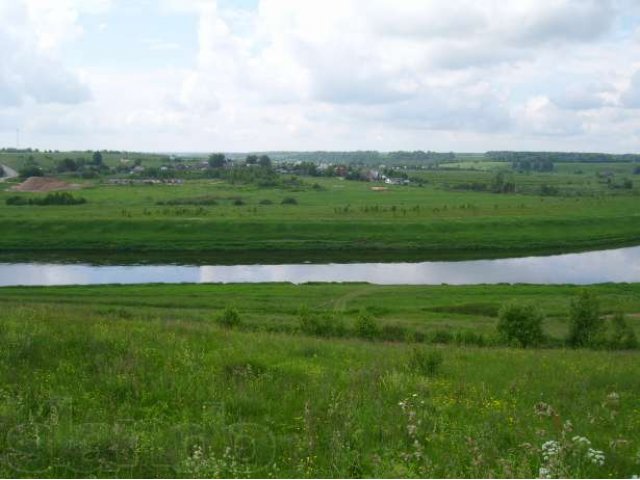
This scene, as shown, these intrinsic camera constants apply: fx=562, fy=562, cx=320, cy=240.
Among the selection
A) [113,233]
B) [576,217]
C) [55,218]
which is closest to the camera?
[113,233]

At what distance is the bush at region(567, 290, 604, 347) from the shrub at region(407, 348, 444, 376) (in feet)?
50.6

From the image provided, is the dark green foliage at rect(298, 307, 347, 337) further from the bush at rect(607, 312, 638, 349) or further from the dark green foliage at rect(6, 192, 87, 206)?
the dark green foliage at rect(6, 192, 87, 206)

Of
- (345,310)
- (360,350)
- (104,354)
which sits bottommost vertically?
(345,310)

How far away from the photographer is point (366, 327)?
907 inches

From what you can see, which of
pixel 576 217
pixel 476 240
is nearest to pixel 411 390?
pixel 476 240

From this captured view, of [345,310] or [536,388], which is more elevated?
[536,388]

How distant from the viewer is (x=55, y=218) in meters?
64.6

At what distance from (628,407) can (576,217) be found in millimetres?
73066

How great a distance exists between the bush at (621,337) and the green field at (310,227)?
33642 mm

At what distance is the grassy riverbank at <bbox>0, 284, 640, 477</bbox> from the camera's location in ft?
18.0

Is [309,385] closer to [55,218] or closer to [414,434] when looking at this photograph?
[414,434]

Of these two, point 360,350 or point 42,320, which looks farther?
point 360,350

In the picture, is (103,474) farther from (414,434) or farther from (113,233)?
(113,233)

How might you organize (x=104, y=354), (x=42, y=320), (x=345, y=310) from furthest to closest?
(x=345, y=310) < (x=42, y=320) < (x=104, y=354)
